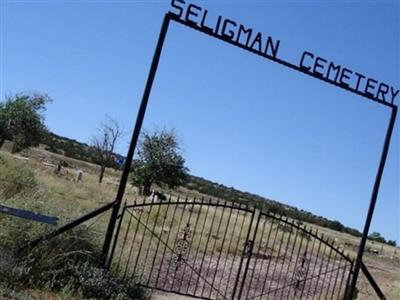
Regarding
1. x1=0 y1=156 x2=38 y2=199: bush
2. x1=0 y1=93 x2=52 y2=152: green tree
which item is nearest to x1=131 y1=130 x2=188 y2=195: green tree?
x1=0 y1=93 x2=52 y2=152: green tree

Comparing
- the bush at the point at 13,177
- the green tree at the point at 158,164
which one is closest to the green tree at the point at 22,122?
the green tree at the point at 158,164

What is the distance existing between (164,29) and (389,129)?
4508mm

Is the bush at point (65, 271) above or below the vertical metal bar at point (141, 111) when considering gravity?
below

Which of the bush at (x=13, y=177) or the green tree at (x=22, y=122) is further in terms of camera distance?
the green tree at (x=22, y=122)

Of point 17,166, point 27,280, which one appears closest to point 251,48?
point 27,280

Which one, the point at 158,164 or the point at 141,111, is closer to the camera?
the point at 141,111

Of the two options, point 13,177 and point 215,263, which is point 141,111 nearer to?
point 215,263

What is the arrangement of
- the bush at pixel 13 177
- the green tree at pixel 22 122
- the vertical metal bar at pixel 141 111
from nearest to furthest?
1. the vertical metal bar at pixel 141 111
2. the bush at pixel 13 177
3. the green tree at pixel 22 122

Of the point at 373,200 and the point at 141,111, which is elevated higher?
the point at 141,111

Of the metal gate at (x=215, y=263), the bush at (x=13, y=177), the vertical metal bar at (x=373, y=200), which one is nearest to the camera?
the metal gate at (x=215, y=263)

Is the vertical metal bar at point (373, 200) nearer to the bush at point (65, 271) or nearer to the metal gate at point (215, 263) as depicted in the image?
the metal gate at point (215, 263)

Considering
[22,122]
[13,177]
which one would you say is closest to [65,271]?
[13,177]

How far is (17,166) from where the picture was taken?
23109 millimetres

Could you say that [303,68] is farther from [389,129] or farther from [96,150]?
[96,150]
